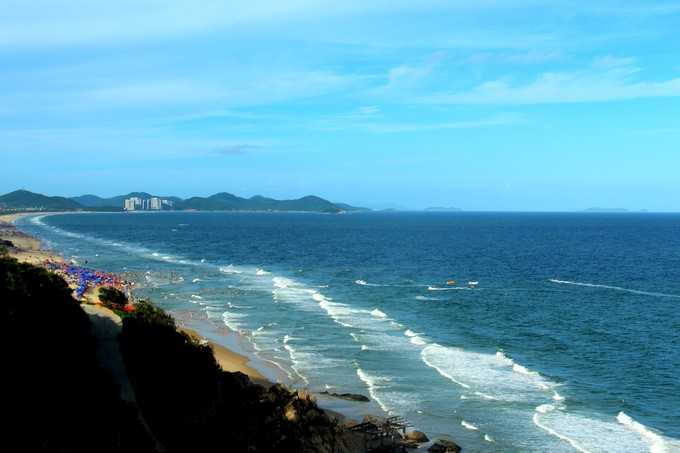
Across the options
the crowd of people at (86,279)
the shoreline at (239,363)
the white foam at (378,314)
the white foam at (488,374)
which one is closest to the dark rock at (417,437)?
the shoreline at (239,363)

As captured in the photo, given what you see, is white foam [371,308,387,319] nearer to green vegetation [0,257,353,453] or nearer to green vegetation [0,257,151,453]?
green vegetation [0,257,353,453]

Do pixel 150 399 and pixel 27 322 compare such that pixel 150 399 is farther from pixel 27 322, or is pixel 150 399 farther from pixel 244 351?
pixel 244 351

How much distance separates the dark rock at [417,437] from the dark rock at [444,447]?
561mm

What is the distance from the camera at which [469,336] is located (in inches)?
1876

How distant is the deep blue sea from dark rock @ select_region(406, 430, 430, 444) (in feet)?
4.23

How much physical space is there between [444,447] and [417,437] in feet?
4.35

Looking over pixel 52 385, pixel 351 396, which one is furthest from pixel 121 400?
pixel 351 396

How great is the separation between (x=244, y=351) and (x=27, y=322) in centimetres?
2146

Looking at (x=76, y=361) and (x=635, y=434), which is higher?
(x=76, y=361)

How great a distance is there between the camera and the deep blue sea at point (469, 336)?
31375mm

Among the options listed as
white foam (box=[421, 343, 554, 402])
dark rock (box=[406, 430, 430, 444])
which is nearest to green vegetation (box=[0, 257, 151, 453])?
dark rock (box=[406, 430, 430, 444])

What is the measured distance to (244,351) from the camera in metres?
44.1

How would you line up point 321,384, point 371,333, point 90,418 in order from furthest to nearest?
point 371,333, point 321,384, point 90,418

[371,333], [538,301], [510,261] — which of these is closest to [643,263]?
[510,261]
